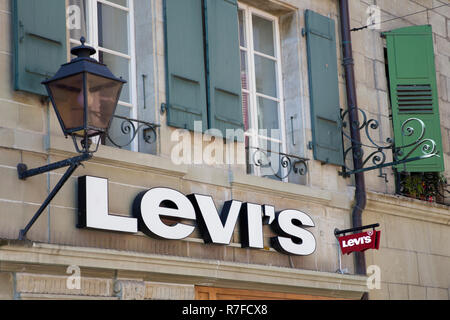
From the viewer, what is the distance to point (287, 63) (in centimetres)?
1005

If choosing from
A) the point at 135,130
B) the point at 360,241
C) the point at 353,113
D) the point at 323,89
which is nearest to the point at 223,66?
the point at 135,130

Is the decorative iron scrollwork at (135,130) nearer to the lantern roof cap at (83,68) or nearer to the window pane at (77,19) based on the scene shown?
the window pane at (77,19)

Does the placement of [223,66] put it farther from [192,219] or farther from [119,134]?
[192,219]

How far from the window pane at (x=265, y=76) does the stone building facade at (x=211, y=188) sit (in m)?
0.05

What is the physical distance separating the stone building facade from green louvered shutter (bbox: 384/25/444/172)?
0.47 ft

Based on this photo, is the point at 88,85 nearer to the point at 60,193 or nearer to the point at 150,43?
the point at 60,193

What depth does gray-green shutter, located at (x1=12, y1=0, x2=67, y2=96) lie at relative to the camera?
7234 mm

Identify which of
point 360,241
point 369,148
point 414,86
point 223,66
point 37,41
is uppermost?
point 414,86

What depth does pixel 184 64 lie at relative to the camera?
28.3 ft

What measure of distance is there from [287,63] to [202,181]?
211cm

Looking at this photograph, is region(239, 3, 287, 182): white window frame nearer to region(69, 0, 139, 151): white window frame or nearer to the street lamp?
region(69, 0, 139, 151): white window frame

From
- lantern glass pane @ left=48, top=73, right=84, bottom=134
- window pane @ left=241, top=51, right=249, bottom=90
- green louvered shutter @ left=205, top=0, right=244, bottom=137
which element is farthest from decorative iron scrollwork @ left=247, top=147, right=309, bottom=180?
lantern glass pane @ left=48, top=73, right=84, bottom=134

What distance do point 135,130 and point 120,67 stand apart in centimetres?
64

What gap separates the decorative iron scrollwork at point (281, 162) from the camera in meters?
9.48
